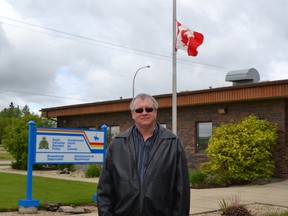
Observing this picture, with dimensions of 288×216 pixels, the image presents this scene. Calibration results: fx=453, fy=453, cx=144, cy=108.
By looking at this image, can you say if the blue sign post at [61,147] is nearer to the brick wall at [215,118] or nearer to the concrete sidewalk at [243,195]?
the concrete sidewalk at [243,195]

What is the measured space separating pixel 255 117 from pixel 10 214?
11.1 meters

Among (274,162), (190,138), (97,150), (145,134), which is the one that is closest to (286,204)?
(97,150)

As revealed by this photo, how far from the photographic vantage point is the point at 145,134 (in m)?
3.91

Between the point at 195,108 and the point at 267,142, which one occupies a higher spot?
the point at 195,108

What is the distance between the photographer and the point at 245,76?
22.0 metres

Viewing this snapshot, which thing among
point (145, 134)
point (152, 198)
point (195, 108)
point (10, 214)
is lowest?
point (10, 214)

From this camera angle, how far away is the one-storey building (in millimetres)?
17297

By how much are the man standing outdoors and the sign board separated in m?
6.81

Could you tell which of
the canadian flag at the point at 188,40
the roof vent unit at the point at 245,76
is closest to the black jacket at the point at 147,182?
the canadian flag at the point at 188,40

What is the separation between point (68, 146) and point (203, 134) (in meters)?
11.1

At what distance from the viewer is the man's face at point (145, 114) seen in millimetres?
3869

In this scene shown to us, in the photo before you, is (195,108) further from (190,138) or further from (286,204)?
(286,204)

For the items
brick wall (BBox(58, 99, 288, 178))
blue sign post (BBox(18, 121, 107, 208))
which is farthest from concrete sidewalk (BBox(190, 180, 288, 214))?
blue sign post (BBox(18, 121, 107, 208))

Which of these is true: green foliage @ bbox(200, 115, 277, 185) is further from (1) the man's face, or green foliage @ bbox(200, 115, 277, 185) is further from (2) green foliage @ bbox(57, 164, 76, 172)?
(1) the man's face
